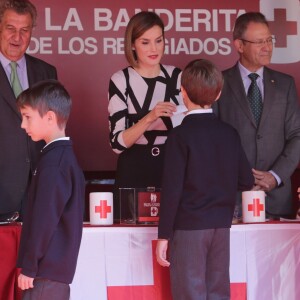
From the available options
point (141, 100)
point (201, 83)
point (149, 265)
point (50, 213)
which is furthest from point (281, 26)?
point (50, 213)

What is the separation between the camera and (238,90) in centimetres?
473

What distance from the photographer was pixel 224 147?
11.4 feet

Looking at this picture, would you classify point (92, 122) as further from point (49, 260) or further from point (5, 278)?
point (49, 260)

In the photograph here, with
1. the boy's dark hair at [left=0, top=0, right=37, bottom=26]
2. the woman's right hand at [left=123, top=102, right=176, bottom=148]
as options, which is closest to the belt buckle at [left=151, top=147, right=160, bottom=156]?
the woman's right hand at [left=123, top=102, right=176, bottom=148]

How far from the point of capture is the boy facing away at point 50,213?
9.99 feet

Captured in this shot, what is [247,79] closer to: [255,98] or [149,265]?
[255,98]

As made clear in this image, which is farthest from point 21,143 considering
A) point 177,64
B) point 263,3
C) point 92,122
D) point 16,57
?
point 263,3

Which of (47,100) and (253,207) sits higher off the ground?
(47,100)

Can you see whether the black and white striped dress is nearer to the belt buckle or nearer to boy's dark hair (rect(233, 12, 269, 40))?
the belt buckle

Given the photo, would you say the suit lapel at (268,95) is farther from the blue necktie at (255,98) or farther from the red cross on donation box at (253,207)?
the red cross on donation box at (253,207)

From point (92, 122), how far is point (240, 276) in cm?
204

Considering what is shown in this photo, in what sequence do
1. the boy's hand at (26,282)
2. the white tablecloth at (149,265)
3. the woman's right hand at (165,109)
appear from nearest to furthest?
the boy's hand at (26,282)
the white tablecloth at (149,265)
the woman's right hand at (165,109)

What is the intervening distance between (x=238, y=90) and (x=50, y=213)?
195cm

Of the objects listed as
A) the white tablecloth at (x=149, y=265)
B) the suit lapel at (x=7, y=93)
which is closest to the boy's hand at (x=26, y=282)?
the white tablecloth at (x=149, y=265)
